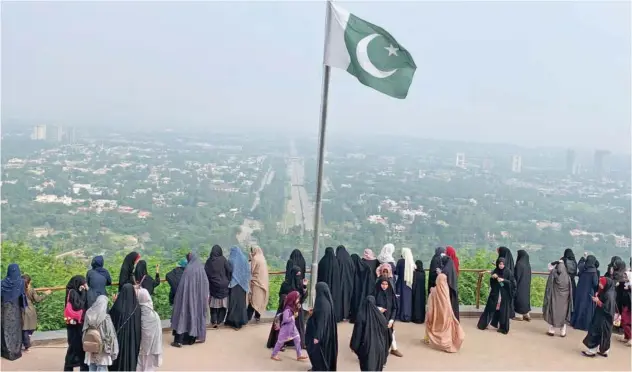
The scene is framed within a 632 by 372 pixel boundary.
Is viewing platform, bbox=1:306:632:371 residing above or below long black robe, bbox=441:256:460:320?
below

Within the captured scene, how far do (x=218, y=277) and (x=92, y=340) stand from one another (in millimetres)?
2621

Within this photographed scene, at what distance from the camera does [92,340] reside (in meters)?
6.65

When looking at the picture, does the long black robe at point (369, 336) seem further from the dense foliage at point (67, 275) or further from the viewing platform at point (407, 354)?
the dense foliage at point (67, 275)

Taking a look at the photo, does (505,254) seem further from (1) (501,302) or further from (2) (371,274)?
(2) (371,274)

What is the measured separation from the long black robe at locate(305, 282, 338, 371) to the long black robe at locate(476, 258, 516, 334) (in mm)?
3150

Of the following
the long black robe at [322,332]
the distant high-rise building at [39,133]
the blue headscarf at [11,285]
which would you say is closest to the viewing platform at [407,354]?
the long black robe at [322,332]

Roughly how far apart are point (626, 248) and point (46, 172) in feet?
101

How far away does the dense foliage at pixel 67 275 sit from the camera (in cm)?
938

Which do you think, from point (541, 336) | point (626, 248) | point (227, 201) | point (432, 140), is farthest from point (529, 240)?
point (432, 140)

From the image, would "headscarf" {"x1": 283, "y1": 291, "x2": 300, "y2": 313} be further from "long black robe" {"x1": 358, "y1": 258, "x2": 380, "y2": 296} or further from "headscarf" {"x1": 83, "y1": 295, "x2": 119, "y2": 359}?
"headscarf" {"x1": 83, "y1": 295, "x2": 119, "y2": 359}

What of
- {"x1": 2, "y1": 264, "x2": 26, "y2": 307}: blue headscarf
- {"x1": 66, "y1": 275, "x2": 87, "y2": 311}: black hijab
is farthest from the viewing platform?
{"x1": 66, "y1": 275, "x2": 87, "y2": 311}: black hijab

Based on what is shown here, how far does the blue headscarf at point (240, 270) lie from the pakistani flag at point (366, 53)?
301 centimetres

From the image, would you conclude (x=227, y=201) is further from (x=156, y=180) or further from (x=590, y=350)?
(x=590, y=350)

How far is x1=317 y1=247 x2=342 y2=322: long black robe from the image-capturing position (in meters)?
9.76
